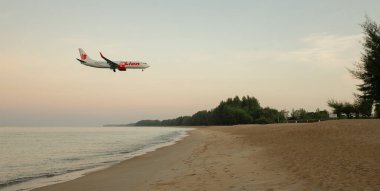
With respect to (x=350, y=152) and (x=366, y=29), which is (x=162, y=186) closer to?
(x=350, y=152)

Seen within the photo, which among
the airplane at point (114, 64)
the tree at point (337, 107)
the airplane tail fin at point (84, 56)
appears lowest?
the tree at point (337, 107)

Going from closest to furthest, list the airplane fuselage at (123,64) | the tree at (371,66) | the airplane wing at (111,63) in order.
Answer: the tree at (371,66)
the airplane wing at (111,63)
the airplane fuselage at (123,64)

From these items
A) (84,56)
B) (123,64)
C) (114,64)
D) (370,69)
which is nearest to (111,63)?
(114,64)

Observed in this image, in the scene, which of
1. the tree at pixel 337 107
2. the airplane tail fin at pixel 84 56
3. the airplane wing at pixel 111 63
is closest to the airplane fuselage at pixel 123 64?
the airplane wing at pixel 111 63

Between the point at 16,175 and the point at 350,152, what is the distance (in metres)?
18.6

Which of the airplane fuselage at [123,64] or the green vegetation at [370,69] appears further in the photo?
the airplane fuselage at [123,64]

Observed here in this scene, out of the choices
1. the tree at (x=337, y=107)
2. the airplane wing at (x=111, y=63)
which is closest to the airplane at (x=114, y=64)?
the airplane wing at (x=111, y=63)

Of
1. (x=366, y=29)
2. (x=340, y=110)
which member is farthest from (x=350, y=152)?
(x=340, y=110)

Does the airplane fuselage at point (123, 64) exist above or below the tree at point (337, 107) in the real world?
above

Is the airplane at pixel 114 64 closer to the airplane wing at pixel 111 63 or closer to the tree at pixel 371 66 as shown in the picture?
the airplane wing at pixel 111 63

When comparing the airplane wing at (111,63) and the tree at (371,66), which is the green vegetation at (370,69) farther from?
the airplane wing at (111,63)

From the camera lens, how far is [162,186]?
1408cm

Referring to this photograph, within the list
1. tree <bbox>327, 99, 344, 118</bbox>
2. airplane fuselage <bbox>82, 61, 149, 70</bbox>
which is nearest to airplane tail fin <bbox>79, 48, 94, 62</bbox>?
airplane fuselage <bbox>82, 61, 149, 70</bbox>

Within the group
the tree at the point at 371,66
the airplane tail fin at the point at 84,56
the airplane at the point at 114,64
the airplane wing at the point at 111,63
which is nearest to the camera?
the tree at the point at 371,66
